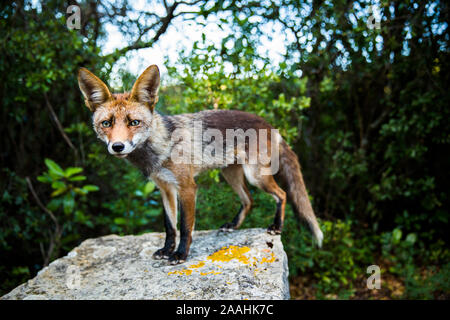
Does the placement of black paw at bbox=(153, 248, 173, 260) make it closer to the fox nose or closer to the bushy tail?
the fox nose

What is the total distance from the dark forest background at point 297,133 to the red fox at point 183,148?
536mm

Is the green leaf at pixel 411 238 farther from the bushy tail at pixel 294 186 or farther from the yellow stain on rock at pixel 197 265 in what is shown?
the yellow stain on rock at pixel 197 265

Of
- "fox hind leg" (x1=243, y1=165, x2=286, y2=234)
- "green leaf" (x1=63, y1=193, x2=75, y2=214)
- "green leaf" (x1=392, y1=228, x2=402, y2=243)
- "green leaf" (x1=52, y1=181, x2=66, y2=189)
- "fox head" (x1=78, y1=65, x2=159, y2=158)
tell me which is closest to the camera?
"fox head" (x1=78, y1=65, x2=159, y2=158)

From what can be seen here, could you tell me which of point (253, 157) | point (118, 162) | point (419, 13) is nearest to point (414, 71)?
point (419, 13)

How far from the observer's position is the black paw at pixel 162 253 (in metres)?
2.76

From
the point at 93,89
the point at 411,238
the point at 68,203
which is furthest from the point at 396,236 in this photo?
the point at 68,203

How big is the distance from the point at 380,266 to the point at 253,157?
3079 mm

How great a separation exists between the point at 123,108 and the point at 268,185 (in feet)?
4.83

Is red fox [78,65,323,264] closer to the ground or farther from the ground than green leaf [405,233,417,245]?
farther from the ground

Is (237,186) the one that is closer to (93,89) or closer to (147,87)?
(147,87)

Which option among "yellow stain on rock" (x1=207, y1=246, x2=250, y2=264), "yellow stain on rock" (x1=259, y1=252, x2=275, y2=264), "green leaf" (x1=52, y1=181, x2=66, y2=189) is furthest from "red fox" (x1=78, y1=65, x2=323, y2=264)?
"green leaf" (x1=52, y1=181, x2=66, y2=189)

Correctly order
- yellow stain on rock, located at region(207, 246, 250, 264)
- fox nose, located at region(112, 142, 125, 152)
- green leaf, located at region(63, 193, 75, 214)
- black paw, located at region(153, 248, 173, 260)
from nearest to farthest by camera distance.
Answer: fox nose, located at region(112, 142, 125, 152)
yellow stain on rock, located at region(207, 246, 250, 264)
black paw, located at region(153, 248, 173, 260)
green leaf, located at region(63, 193, 75, 214)

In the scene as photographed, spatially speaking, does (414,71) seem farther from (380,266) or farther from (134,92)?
(134,92)

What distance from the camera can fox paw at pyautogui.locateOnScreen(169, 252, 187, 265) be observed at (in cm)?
260
